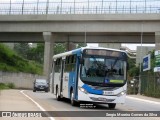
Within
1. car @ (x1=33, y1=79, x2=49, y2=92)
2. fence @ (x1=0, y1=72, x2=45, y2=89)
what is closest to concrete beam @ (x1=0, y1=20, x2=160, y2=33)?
fence @ (x1=0, y1=72, x2=45, y2=89)

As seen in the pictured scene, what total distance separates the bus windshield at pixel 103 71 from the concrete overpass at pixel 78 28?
3516 cm

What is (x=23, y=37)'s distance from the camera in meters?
63.9

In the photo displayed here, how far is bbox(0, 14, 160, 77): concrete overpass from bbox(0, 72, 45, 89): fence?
4210mm

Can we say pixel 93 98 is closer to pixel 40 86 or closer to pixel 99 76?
pixel 99 76

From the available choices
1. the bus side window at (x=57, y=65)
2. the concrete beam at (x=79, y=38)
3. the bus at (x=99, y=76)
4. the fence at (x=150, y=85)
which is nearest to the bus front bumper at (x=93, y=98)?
the bus at (x=99, y=76)

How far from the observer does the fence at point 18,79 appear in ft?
209

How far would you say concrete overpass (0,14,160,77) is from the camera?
186 feet

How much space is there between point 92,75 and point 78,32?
39.1m

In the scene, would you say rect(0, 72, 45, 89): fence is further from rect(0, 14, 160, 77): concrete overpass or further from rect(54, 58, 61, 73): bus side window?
rect(54, 58, 61, 73): bus side window

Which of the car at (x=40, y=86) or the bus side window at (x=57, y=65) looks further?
the car at (x=40, y=86)

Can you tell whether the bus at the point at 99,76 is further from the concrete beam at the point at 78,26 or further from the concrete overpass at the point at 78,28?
the concrete beam at the point at 78,26

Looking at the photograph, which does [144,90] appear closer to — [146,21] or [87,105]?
[146,21]

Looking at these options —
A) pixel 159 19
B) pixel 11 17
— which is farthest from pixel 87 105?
pixel 11 17

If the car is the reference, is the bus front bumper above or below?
above
